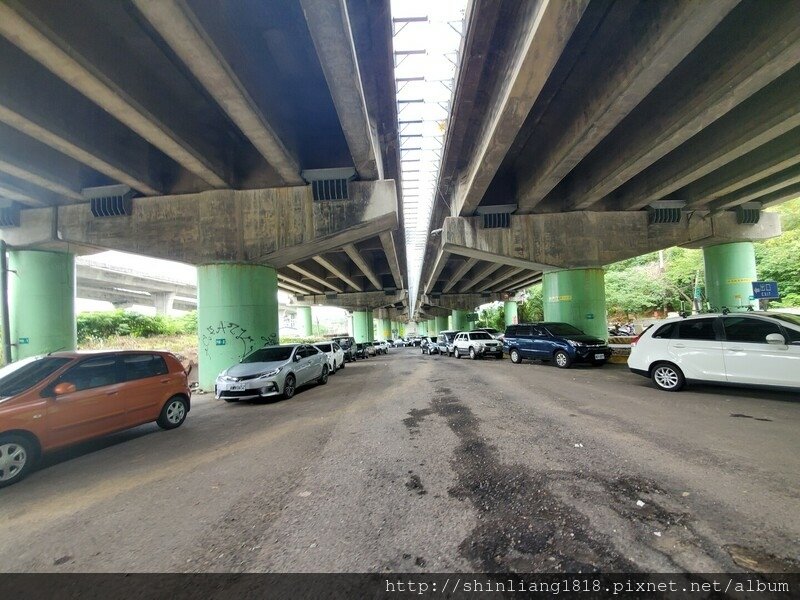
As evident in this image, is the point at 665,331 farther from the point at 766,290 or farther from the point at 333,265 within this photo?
the point at 333,265

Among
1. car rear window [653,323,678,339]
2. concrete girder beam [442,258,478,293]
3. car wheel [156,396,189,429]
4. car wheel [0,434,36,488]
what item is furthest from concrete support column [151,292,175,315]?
car rear window [653,323,678,339]

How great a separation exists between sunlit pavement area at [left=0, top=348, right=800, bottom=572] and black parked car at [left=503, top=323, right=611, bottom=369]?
6843 millimetres

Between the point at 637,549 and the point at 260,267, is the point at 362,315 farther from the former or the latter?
the point at 637,549

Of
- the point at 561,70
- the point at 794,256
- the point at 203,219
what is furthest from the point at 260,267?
the point at 794,256

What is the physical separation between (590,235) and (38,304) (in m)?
20.8

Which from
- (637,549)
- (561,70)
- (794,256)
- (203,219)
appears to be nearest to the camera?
(637,549)

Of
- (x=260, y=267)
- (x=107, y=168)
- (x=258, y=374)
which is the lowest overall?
(x=258, y=374)

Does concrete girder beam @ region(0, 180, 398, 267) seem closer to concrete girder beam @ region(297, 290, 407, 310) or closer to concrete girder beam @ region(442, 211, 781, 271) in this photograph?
concrete girder beam @ region(442, 211, 781, 271)

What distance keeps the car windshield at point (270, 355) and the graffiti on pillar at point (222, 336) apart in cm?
137

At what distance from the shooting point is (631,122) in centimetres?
991

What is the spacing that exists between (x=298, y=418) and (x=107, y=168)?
825 centimetres

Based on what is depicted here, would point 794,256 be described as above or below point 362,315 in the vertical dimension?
above

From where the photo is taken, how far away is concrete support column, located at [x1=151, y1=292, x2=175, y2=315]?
43.9m

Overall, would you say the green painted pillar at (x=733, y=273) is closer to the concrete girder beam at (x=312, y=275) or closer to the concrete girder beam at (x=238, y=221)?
the concrete girder beam at (x=238, y=221)
